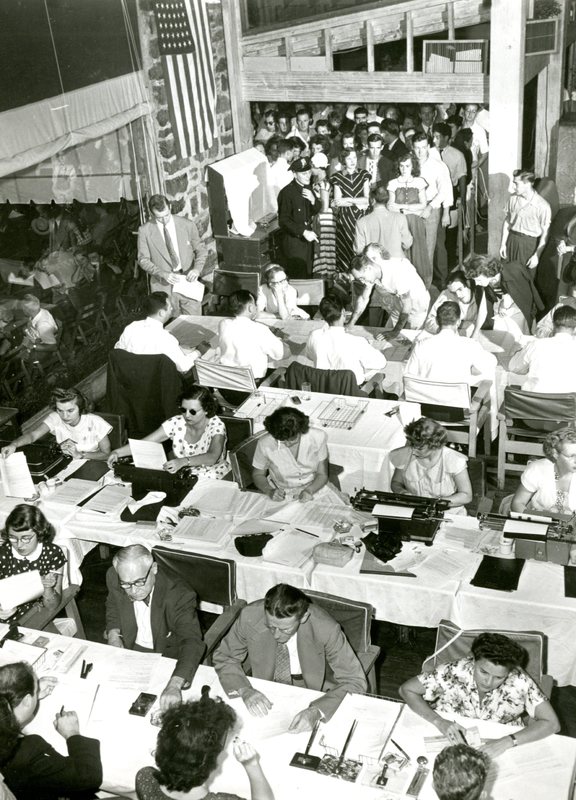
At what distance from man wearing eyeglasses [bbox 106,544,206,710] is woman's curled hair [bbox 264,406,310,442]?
106 cm

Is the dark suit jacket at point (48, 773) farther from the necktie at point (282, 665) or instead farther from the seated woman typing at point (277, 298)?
the seated woman typing at point (277, 298)

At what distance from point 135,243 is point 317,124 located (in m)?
2.69

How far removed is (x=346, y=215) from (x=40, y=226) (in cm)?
325

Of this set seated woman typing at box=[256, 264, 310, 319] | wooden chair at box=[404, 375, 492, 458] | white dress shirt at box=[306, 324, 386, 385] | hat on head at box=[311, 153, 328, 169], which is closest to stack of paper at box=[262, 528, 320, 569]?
wooden chair at box=[404, 375, 492, 458]

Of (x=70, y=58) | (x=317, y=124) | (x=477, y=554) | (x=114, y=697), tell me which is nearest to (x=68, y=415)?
(x=114, y=697)

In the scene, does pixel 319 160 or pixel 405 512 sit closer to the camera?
pixel 405 512

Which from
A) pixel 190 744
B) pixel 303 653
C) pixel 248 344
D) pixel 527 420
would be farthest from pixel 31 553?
pixel 527 420

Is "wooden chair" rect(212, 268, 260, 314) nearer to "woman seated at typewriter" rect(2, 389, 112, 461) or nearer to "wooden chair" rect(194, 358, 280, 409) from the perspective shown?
"wooden chair" rect(194, 358, 280, 409)

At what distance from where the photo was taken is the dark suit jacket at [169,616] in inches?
174

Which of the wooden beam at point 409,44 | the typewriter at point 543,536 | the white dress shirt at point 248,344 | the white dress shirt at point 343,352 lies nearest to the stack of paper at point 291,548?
the typewriter at point 543,536

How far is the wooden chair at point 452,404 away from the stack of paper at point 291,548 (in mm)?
1587

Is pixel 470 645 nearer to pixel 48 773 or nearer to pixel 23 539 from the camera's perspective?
pixel 48 773

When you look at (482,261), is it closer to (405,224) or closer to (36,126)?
(405,224)

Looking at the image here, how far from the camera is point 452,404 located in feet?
20.4
